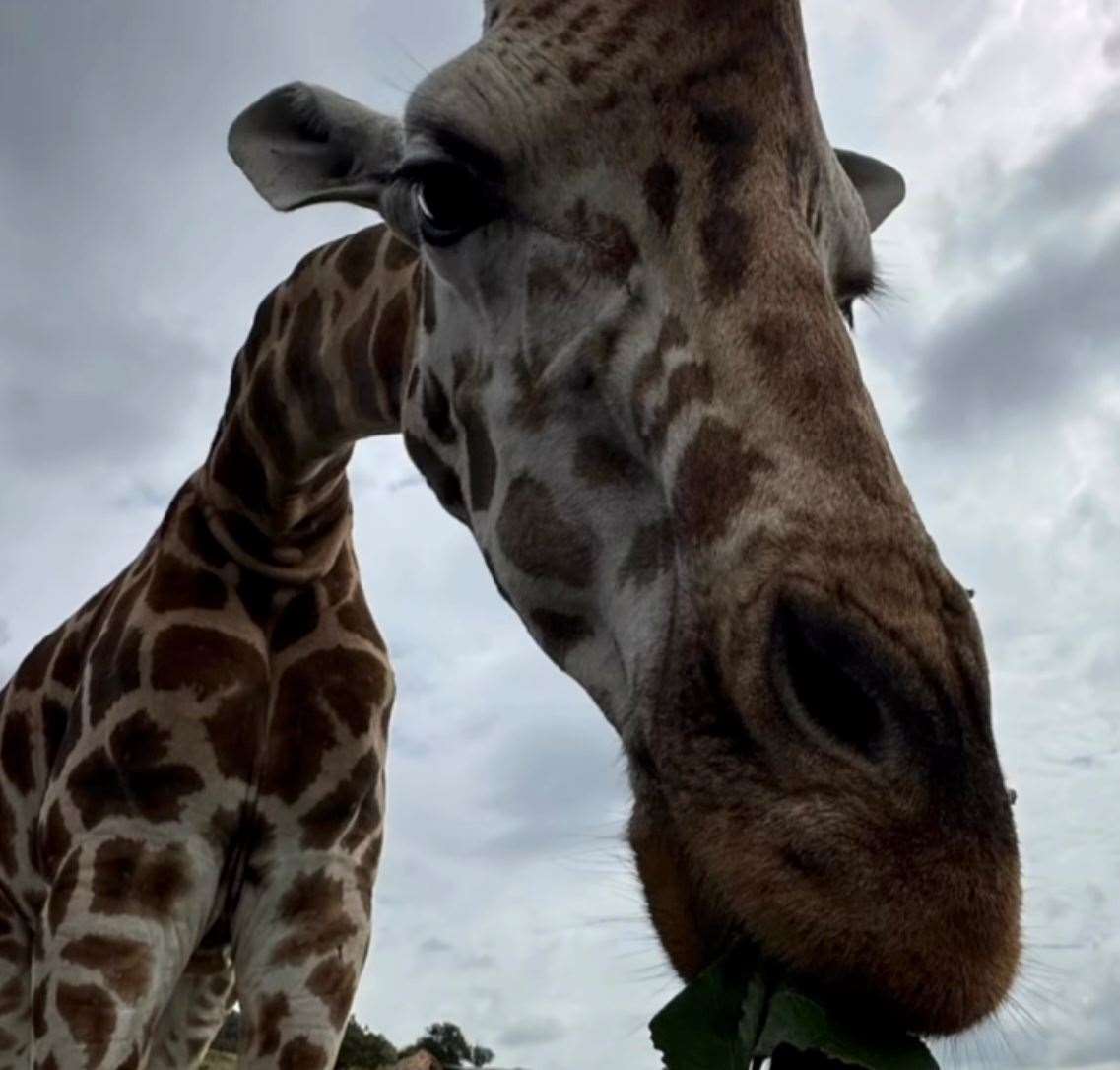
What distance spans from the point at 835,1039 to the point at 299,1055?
2.57 meters

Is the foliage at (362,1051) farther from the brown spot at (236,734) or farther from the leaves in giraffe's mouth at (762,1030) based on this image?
the leaves in giraffe's mouth at (762,1030)

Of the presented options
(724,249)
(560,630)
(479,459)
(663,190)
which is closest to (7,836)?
(479,459)

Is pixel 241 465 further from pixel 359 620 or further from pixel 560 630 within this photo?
pixel 560 630

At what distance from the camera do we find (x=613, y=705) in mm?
2324

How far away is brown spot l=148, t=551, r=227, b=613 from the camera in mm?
4098

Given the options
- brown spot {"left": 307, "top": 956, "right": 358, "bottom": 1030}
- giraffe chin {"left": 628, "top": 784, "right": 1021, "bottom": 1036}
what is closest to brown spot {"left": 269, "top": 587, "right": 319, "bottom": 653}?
brown spot {"left": 307, "top": 956, "right": 358, "bottom": 1030}

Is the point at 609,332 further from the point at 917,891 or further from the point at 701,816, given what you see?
the point at 917,891

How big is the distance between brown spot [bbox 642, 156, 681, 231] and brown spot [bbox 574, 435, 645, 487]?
1.16 feet

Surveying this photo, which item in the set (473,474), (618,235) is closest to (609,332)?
(618,235)

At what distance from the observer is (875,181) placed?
421 centimetres

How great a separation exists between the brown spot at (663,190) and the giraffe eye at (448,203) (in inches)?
14.1

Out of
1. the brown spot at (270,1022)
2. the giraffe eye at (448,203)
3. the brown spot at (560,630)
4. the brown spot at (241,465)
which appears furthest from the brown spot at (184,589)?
the brown spot at (560,630)

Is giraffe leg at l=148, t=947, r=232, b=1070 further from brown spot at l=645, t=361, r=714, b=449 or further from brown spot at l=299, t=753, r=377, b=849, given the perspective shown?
brown spot at l=645, t=361, r=714, b=449

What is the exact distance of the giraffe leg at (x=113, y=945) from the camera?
3645mm
